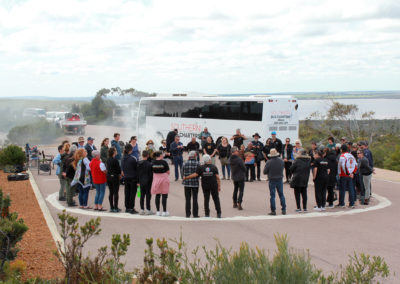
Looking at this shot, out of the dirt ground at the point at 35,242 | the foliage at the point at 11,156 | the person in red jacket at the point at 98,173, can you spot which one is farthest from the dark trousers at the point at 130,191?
the foliage at the point at 11,156

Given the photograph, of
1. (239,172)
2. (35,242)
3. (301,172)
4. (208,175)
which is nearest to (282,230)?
(301,172)

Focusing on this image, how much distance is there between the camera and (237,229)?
10.4 metres

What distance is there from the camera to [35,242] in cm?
889

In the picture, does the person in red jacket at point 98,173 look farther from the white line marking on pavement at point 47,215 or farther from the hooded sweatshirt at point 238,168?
the hooded sweatshirt at point 238,168

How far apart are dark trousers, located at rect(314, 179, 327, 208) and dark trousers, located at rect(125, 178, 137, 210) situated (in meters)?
4.59

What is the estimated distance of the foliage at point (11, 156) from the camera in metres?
19.6

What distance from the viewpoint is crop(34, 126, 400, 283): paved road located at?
8.75 metres

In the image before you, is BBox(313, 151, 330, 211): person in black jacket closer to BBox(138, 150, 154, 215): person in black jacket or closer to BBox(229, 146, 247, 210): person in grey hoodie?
BBox(229, 146, 247, 210): person in grey hoodie

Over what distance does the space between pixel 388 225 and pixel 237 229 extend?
3.52 m

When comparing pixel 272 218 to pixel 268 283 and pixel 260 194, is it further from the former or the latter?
pixel 268 283

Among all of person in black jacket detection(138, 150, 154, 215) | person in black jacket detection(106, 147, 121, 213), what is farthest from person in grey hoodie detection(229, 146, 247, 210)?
person in black jacket detection(106, 147, 121, 213)

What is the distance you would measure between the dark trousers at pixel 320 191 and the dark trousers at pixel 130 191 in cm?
459

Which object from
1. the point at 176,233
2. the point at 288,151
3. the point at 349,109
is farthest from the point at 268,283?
the point at 349,109

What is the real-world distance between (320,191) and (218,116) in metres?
15.3
